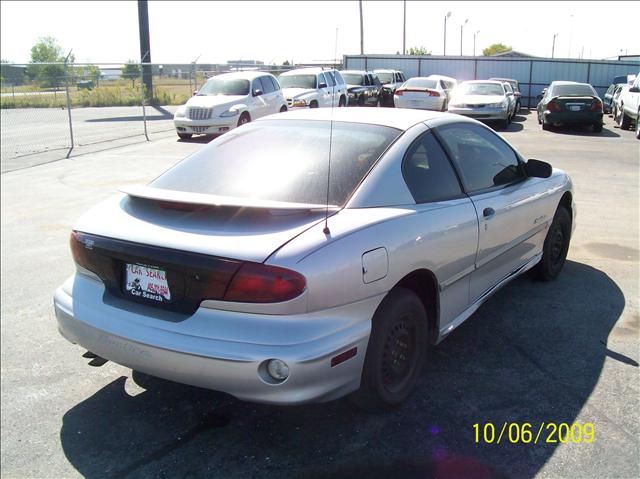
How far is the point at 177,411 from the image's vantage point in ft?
10.6

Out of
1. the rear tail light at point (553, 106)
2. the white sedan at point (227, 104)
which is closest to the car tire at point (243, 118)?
the white sedan at point (227, 104)

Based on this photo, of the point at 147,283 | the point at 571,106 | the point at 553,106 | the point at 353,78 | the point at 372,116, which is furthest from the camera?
→ the point at 353,78

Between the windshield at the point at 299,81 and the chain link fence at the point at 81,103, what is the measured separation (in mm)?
2517

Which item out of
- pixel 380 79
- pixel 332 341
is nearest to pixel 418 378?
pixel 332 341

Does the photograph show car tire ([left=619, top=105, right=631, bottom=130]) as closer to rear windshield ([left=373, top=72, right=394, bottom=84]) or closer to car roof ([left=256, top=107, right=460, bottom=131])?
rear windshield ([left=373, top=72, right=394, bottom=84])

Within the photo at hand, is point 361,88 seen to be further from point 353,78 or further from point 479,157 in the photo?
point 479,157

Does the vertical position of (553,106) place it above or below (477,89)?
below

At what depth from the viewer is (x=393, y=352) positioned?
123 inches

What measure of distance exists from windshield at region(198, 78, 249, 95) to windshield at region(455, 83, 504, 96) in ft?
17.9

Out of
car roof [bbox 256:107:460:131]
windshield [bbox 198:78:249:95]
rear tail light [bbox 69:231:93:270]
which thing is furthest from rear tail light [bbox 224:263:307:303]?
windshield [bbox 198:78:249:95]

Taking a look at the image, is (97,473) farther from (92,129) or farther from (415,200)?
(92,129)

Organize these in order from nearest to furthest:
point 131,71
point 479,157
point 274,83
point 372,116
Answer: point 372,116 < point 479,157 < point 274,83 < point 131,71

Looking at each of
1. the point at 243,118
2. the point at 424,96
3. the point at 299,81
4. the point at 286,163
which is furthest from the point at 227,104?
the point at 286,163

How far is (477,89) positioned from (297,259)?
43.1 feet
